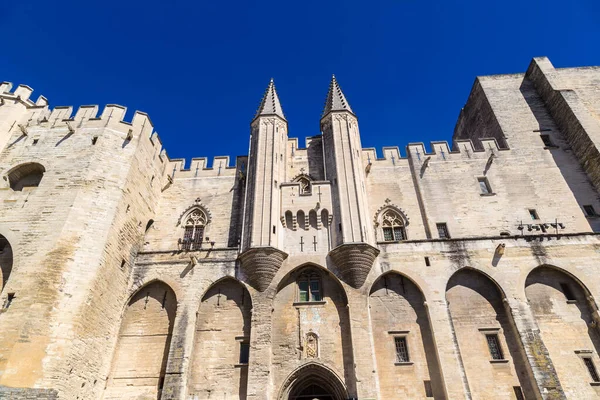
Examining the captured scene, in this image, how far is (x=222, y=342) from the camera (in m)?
14.6

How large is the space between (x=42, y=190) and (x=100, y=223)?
124 inches

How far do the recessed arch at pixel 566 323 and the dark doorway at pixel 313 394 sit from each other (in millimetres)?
8272

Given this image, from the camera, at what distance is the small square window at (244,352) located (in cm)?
1430

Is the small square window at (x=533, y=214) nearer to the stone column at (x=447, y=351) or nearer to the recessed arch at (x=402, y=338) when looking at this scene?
the stone column at (x=447, y=351)

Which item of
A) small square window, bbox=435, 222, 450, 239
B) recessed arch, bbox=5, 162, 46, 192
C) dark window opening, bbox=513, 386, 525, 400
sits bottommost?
dark window opening, bbox=513, 386, 525, 400

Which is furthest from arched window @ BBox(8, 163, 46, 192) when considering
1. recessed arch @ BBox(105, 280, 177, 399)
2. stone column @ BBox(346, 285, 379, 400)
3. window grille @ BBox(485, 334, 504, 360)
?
window grille @ BBox(485, 334, 504, 360)

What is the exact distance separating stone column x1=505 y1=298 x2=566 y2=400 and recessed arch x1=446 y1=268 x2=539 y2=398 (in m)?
0.21

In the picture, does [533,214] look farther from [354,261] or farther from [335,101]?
[335,101]

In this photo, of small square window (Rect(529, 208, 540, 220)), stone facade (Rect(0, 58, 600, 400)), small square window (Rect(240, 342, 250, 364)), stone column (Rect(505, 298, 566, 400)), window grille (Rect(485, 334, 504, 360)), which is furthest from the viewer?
small square window (Rect(529, 208, 540, 220))

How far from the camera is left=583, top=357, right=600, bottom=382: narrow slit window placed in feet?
43.3

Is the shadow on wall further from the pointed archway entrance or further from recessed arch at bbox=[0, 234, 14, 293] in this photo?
recessed arch at bbox=[0, 234, 14, 293]

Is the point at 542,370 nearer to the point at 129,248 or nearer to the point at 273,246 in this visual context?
the point at 273,246

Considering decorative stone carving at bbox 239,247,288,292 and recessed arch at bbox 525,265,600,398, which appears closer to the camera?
recessed arch at bbox 525,265,600,398

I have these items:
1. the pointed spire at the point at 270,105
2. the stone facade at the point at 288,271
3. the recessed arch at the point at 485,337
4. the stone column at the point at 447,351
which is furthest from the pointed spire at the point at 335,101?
the stone column at the point at 447,351
